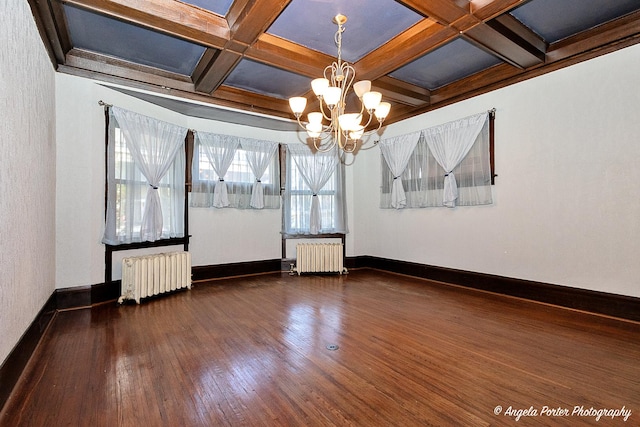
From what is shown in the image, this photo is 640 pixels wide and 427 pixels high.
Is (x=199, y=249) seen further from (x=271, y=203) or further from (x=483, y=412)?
(x=483, y=412)

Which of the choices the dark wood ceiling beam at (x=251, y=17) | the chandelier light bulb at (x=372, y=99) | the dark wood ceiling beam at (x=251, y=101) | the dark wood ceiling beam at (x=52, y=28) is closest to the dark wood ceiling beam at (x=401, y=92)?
the chandelier light bulb at (x=372, y=99)

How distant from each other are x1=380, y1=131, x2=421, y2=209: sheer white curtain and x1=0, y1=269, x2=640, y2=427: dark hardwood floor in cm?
227

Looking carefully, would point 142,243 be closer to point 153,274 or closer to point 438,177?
point 153,274

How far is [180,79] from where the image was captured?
14.5 feet

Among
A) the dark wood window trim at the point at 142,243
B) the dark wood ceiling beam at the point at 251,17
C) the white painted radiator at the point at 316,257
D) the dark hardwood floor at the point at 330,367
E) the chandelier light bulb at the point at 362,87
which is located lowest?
the dark hardwood floor at the point at 330,367

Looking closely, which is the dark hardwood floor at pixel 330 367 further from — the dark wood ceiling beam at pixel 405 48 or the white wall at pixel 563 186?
the dark wood ceiling beam at pixel 405 48

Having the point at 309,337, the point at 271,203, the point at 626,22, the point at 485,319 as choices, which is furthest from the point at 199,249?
the point at 626,22

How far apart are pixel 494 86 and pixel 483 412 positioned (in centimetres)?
423

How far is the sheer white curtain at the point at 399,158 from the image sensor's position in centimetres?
559

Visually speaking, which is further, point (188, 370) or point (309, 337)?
point (309, 337)

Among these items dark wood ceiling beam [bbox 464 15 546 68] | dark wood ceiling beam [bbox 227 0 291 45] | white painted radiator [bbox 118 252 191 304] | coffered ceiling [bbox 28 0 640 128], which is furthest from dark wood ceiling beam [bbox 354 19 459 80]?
white painted radiator [bbox 118 252 191 304]

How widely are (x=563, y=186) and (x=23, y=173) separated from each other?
5.39m

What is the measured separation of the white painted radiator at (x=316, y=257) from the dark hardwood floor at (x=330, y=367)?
1.89 metres

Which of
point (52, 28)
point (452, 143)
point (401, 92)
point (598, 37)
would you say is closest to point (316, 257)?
point (452, 143)
